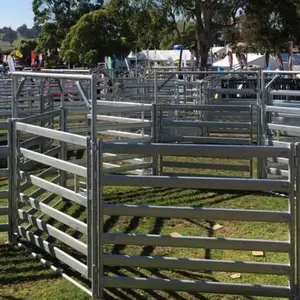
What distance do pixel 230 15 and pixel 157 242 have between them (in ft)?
92.6

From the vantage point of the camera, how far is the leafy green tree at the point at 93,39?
5591 centimetres

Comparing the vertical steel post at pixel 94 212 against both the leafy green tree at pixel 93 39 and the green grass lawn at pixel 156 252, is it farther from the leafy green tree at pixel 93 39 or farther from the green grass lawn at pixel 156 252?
the leafy green tree at pixel 93 39

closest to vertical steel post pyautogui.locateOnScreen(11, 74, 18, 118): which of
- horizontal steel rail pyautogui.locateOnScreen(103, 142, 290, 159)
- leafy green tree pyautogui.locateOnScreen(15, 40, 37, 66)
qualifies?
horizontal steel rail pyautogui.locateOnScreen(103, 142, 290, 159)

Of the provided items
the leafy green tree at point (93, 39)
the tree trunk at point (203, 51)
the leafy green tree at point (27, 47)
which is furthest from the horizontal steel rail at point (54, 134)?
the leafy green tree at point (27, 47)

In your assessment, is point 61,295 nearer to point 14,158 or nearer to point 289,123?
point 14,158

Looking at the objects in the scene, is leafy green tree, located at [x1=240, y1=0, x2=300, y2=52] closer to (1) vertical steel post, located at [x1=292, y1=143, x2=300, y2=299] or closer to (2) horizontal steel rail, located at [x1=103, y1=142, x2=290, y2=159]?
(2) horizontal steel rail, located at [x1=103, y1=142, x2=290, y2=159]

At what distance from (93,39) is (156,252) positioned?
52.8 metres

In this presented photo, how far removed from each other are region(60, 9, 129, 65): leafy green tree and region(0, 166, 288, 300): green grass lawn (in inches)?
1872

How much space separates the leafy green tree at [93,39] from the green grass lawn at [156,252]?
47.6m

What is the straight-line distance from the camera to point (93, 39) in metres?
57.2

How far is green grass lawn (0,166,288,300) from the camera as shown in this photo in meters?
5.12

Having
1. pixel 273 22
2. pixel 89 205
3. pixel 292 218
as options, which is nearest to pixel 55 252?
pixel 89 205

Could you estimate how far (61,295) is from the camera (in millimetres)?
5047

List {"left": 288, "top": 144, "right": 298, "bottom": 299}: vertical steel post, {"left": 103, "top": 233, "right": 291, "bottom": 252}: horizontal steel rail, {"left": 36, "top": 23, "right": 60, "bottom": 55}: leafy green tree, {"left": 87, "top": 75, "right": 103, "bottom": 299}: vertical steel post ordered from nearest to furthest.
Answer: {"left": 288, "top": 144, "right": 298, "bottom": 299}: vertical steel post → {"left": 103, "top": 233, "right": 291, "bottom": 252}: horizontal steel rail → {"left": 87, "top": 75, "right": 103, "bottom": 299}: vertical steel post → {"left": 36, "top": 23, "right": 60, "bottom": 55}: leafy green tree
